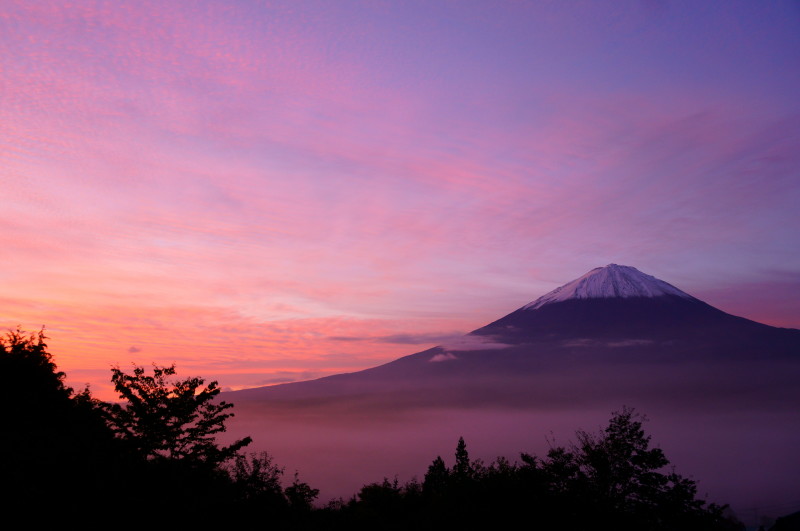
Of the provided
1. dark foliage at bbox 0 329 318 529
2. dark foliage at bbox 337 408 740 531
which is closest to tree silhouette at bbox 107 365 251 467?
dark foliage at bbox 0 329 318 529

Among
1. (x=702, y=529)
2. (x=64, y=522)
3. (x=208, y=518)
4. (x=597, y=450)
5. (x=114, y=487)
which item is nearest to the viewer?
(x=64, y=522)

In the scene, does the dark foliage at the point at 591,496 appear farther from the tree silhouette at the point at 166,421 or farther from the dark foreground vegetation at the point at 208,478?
the tree silhouette at the point at 166,421

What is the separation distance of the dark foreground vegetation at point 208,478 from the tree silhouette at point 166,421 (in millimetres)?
58

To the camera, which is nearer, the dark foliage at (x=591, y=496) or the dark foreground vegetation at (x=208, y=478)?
the dark foreground vegetation at (x=208, y=478)

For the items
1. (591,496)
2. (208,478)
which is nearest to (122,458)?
(208,478)

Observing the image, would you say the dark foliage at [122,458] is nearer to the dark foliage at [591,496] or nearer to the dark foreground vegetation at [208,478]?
the dark foreground vegetation at [208,478]

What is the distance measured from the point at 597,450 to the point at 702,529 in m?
6.27

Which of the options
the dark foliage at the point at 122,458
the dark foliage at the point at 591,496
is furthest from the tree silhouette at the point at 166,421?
the dark foliage at the point at 591,496

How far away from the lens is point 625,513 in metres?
34.4

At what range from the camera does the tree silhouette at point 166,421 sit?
1439 inches

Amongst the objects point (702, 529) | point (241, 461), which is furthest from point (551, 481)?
point (241, 461)

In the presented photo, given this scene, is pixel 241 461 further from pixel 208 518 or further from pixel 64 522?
Answer: pixel 64 522

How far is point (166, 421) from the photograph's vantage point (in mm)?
37312

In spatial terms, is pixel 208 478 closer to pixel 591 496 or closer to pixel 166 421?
pixel 166 421
